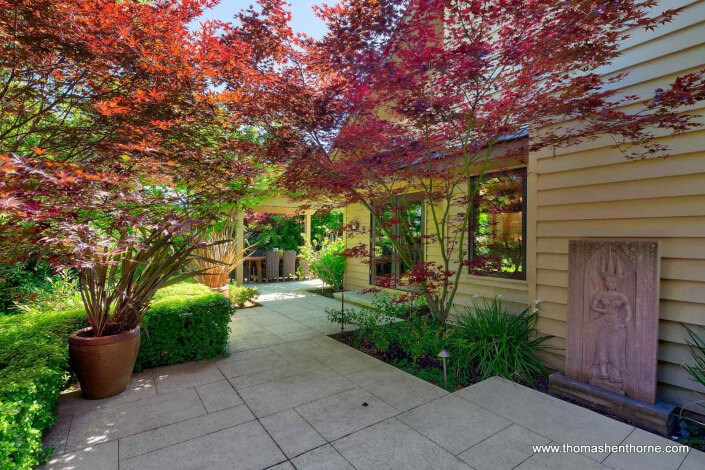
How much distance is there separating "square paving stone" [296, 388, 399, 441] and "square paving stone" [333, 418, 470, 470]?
0.09m

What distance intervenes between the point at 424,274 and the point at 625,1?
2654mm

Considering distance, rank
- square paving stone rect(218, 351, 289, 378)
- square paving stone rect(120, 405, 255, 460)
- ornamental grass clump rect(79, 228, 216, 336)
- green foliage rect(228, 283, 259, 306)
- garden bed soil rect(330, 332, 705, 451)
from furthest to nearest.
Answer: green foliage rect(228, 283, 259, 306) < square paving stone rect(218, 351, 289, 378) < ornamental grass clump rect(79, 228, 216, 336) < garden bed soil rect(330, 332, 705, 451) < square paving stone rect(120, 405, 255, 460)

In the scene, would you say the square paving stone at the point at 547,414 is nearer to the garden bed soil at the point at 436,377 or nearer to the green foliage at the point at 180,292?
the garden bed soil at the point at 436,377

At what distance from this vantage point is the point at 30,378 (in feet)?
6.63

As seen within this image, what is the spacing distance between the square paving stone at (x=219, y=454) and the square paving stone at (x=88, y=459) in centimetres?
10

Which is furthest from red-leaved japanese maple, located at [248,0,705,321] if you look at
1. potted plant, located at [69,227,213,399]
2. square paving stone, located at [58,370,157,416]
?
square paving stone, located at [58,370,157,416]

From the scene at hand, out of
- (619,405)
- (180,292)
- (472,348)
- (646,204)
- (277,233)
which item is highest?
(646,204)

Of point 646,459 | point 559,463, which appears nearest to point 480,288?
point 646,459

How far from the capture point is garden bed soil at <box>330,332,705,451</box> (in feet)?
7.73

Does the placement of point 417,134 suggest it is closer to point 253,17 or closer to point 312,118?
point 312,118

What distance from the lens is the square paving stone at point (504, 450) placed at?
1.99 m

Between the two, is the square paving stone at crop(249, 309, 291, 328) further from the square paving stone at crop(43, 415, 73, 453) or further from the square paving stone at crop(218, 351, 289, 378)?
the square paving stone at crop(43, 415, 73, 453)

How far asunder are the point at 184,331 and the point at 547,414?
347 centimetres

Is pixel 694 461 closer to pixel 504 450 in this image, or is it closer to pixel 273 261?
pixel 504 450
